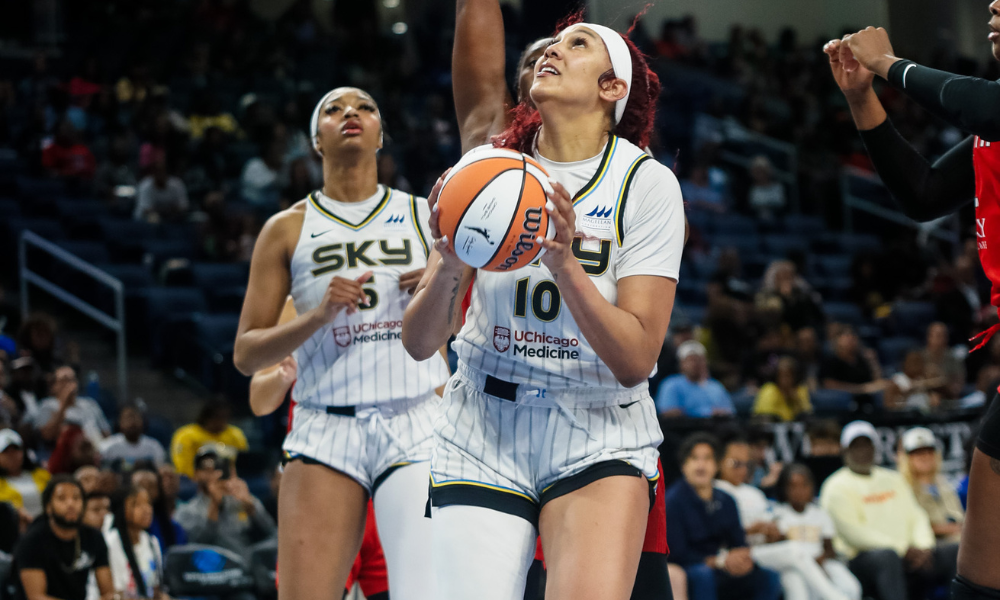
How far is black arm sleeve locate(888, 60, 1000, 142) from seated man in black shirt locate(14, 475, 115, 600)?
228 inches

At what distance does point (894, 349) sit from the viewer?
13.9m

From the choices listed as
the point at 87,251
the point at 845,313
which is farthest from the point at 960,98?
the point at 845,313

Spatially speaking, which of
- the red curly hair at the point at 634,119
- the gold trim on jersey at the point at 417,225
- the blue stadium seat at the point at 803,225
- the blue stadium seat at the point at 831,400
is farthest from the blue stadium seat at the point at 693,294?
the red curly hair at the point at 634,119

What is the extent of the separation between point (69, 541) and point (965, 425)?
7.38 m

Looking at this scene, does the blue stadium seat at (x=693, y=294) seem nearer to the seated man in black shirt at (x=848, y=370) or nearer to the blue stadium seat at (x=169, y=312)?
the seated man in black shirt at (x=848, y=370)

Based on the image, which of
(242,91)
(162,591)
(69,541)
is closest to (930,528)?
(162,591)

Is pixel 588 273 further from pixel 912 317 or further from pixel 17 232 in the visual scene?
pixel 912 317

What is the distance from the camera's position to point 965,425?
998 centimetres

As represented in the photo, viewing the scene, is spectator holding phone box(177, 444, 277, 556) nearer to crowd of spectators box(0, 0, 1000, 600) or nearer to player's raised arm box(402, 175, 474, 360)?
crowd of spectators box(0, 0, 1000, 600)

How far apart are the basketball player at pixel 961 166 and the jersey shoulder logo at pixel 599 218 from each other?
0.93 m

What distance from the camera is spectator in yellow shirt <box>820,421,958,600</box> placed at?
834 cm

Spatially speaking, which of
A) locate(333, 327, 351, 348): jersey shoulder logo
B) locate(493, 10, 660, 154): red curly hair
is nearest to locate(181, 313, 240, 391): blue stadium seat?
locate(333, 327, 351, 348): jersey shoulder logo

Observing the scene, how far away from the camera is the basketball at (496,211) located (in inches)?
109

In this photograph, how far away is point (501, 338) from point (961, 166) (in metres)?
1.60
